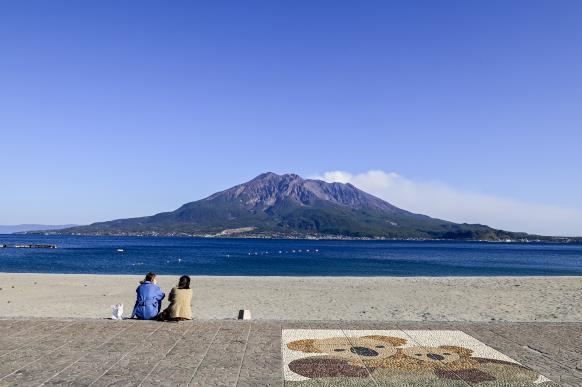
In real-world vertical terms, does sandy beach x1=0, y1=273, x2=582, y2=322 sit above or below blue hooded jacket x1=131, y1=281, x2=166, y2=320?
below

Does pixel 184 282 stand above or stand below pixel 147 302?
above

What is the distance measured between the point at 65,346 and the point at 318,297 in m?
16.5

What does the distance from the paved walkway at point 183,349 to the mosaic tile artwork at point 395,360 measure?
29 cm

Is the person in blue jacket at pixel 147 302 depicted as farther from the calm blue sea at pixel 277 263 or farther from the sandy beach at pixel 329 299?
the calm blue sea at pixel 277 263

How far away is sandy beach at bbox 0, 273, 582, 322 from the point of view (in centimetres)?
1788

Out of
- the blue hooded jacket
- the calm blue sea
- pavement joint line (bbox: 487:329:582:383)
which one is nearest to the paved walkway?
pavement joint line (bbox: 487:329:582:383)

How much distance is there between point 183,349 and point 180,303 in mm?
2603

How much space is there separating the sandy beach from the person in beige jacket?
604cm

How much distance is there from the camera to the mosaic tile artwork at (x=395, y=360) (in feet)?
23.0

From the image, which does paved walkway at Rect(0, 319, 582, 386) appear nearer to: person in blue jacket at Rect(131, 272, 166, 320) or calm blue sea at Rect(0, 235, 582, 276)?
person in blue jacket at Rect(131, 272, 166, 320)

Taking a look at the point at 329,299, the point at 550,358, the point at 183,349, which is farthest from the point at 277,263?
the point at 550,358

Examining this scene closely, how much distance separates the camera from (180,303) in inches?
436

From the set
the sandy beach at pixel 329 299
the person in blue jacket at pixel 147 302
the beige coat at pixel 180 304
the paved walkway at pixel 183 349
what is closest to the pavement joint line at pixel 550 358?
the paved walkway at pixel 183 349

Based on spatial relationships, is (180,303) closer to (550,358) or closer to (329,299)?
(550,358)
